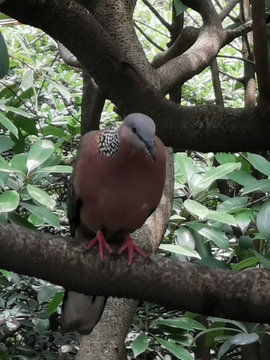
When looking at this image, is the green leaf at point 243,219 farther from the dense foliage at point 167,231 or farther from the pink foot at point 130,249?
the pink foot at point 130,249

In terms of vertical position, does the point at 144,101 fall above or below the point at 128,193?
above

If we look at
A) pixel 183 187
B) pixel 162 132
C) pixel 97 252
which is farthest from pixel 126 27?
pixel 97 252

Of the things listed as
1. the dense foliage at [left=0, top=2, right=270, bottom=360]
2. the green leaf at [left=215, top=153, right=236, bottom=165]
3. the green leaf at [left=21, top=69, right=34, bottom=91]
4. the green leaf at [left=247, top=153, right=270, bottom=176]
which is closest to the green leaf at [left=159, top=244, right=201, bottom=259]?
the dense foliage at [left=0, top=2, right=270, bottom=360]

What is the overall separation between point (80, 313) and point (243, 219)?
579 mm

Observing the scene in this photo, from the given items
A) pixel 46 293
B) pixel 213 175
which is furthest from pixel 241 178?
pixel 46 293

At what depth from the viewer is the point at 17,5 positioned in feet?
3.53

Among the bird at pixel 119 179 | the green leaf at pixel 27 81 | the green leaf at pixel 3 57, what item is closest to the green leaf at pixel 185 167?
the bird at pixel 119 179

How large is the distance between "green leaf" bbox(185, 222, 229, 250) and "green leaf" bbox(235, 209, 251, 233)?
0.07 m

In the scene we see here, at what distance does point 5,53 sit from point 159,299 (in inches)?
22.7

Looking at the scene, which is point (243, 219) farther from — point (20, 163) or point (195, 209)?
point (20, 163)

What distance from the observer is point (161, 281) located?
101 centimetres

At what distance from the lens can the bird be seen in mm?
1116

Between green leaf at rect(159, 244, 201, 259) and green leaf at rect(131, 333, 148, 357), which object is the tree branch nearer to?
green leaf at rect(159, 244, 201, 259)

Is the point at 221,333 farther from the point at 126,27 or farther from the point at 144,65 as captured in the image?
the point at 126,27
